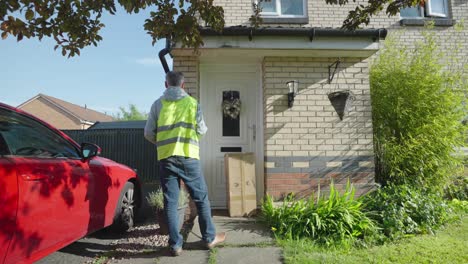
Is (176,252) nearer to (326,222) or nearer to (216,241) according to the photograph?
(216,241)


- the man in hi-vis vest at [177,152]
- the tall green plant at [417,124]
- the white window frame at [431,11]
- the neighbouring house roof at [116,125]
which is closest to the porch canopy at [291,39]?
the tall green plant at [417,124]

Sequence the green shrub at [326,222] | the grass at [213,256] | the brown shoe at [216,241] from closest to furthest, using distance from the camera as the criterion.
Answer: the grass at [213,256], the brown shoe at [216,241], the green shrub at [326,222]

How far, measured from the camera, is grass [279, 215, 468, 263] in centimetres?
302

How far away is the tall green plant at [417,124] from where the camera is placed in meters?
4.81

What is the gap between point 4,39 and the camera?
283cm

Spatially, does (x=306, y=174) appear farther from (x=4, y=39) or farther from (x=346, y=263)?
(x=4, y=39)

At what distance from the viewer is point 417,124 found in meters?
4.91

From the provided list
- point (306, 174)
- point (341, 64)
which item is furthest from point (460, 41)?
point (306, 174)

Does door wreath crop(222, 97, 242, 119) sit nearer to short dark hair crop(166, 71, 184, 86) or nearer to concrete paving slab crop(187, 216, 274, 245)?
concrete paving slab crop(187, 216, 274, 245)

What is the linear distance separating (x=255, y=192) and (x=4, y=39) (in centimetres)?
354

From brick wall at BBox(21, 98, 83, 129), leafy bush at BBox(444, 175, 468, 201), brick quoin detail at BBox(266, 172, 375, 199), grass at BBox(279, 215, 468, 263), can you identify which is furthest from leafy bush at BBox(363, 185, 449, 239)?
brick wall at BBox(21, 98, 83, 129)

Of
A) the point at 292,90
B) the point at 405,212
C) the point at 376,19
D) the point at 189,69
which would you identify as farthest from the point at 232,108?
the point at 376,19

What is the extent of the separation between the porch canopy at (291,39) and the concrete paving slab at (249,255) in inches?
110

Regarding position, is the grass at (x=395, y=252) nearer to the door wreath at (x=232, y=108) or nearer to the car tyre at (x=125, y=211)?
the car tyre at (x=125, y=211)
